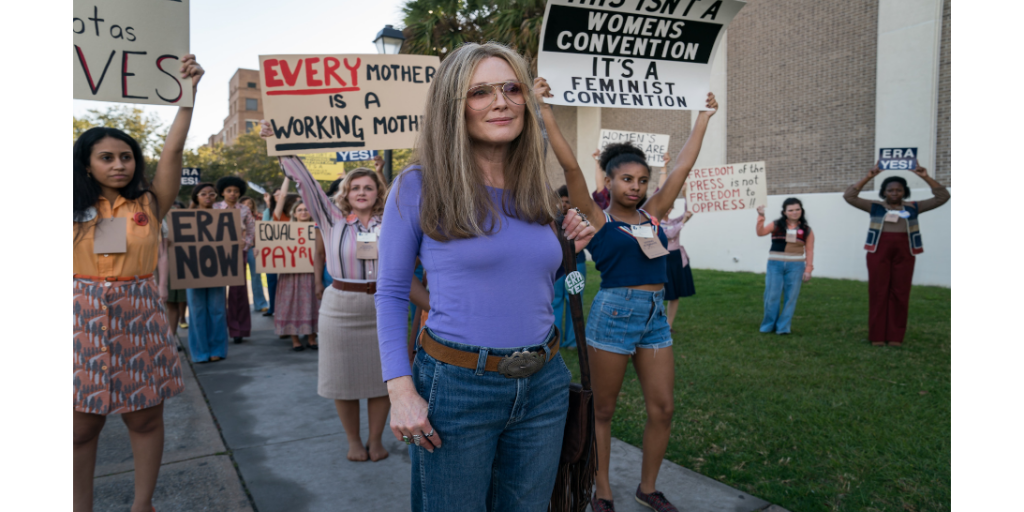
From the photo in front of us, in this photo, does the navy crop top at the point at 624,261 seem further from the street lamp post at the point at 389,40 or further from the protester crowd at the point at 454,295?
the street lamp post at the point at 389,40

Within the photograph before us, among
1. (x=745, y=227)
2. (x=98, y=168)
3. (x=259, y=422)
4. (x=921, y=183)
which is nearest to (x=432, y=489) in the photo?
(x=98, y=168)

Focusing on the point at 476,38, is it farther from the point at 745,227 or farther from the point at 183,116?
the point at 183,116

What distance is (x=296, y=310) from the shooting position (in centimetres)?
770

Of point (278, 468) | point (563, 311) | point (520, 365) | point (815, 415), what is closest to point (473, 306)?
point (520, 365)

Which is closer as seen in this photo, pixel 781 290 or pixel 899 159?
pixel 899 159

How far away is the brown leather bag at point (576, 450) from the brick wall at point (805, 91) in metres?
14.8

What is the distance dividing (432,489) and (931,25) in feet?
50.5

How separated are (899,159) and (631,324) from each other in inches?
240

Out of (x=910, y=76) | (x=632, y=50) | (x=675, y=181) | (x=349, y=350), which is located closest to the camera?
(x=675, y=181)

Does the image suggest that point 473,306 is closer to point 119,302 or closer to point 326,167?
point 119,302

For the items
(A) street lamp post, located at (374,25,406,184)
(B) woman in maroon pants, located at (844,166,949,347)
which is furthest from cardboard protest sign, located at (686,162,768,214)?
(A) street lamp post, located at (374,25,406,184)

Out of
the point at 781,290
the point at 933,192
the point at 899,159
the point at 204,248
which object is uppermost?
the point at 899,159

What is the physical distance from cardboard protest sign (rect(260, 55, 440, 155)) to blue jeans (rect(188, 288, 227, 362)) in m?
3.05

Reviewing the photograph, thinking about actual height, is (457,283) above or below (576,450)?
above
